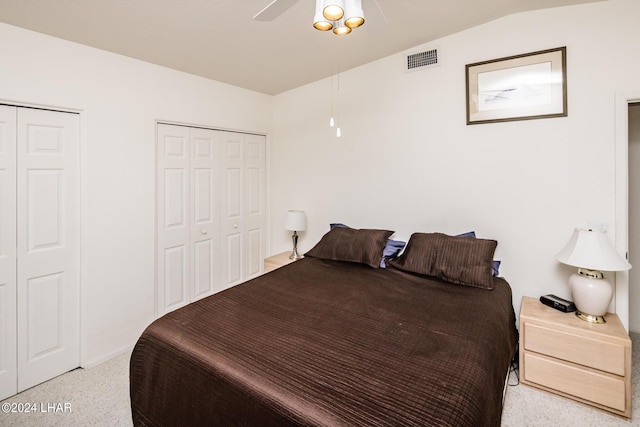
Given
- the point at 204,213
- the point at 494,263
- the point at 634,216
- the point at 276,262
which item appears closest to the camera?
the point at 494,263

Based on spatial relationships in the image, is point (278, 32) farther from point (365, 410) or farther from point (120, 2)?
point (365, 410)

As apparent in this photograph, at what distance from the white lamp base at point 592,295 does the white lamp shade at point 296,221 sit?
93.0 inches

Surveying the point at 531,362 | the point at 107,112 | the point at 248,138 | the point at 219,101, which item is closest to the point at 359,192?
the point at 248,138

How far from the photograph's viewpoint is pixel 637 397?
198 centimetres

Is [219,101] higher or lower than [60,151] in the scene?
higher

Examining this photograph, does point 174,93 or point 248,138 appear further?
point 248,138

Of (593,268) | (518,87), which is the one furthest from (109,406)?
(518,87)

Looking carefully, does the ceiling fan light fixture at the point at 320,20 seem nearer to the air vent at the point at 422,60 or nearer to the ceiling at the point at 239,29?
the ceiling at the point at 239,29

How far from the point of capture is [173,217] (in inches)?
116

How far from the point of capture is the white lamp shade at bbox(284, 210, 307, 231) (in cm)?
345

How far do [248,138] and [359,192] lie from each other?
4.80 feet

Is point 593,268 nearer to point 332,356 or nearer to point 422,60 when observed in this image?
point 332,356

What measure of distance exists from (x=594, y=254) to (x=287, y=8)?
2.28 meters

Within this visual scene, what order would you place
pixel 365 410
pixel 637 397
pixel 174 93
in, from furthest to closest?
pixel 174 93 → pixel 637 397 → pixel 365 410
